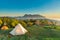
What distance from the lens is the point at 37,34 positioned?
92.1 inches

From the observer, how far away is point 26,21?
8.21ft

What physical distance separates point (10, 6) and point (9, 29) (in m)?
0.27

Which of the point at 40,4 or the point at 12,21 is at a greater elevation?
the point at 40,4

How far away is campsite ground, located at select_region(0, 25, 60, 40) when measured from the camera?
225 centimetres

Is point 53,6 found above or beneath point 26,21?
above

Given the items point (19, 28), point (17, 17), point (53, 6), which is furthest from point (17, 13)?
point (53, 6)

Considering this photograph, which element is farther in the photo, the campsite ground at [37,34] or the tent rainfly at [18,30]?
the tent rainfly at [18,30]

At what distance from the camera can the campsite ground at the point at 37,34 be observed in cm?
225

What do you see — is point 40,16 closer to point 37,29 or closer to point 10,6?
point 37,29

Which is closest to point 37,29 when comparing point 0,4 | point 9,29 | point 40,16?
point 40,16

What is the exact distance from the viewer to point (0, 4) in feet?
8.15

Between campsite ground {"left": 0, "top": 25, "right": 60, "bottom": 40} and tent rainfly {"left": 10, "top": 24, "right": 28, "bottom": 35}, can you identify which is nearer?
campsite ground {"left": 0, "top": 25, "right": 60, "bottom": 40}

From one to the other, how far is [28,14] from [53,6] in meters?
0.30

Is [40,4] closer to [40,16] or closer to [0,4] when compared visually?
[40,16]
